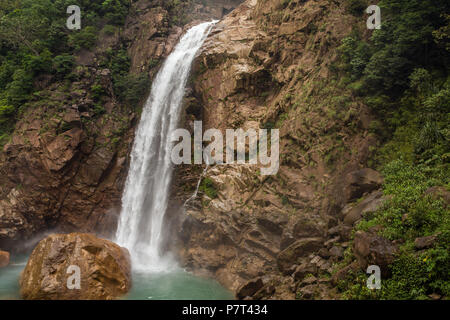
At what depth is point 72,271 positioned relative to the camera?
1443cm

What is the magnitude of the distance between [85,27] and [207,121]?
19.1 meters

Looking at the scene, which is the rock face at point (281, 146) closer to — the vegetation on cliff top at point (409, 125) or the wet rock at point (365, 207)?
the wet rock at point (365, 207)

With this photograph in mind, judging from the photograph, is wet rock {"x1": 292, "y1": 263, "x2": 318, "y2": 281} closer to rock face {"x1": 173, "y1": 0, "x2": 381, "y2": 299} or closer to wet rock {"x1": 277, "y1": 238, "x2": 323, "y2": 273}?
rock face {"x1": 173, "y1": 0, "x2": 381, "y2": 299}

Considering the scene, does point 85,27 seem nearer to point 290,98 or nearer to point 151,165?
point 151,165

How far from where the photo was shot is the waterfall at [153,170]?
21438mm

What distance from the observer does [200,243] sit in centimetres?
1972

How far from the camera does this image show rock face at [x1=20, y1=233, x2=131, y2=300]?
14.0 meters

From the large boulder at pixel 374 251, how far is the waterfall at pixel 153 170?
12985 mm

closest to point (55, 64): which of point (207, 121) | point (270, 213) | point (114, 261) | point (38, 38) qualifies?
point (38, 38)

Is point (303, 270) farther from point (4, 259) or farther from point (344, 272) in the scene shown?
point (4, 259)

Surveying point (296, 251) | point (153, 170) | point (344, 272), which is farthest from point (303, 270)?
point (153, 170)

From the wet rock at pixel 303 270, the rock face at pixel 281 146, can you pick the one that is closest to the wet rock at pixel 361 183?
the rock face at pixel 281 146

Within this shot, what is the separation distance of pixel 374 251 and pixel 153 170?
1791cm

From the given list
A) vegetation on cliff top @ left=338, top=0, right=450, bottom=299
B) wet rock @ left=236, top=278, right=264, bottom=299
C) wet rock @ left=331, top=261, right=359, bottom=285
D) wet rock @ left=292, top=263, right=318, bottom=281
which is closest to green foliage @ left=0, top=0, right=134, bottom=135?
wet rock @ left=236, top=278, right=264, bottom=299
